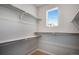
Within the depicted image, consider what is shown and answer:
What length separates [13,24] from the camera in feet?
3.30

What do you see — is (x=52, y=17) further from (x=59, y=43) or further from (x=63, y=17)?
(x=59, y=43)

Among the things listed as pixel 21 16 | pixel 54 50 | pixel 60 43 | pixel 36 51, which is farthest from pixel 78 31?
pixel 21 16

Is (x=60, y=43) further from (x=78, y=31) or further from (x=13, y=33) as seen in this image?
(x=13, y=33)

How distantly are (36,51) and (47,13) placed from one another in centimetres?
72

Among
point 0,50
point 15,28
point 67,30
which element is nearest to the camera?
point 0,50

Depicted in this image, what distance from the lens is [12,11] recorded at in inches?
39.6

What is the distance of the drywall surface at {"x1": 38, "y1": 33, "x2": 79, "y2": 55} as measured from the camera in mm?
1128

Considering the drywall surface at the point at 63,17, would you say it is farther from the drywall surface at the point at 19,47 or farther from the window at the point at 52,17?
the drywall surface at the point at 19,47

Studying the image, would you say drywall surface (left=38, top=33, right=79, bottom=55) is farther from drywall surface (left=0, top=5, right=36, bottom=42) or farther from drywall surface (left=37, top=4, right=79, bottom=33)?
drywall surface (left=0, top=5, right=36, bottom=42)

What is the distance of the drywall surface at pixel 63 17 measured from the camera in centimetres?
110

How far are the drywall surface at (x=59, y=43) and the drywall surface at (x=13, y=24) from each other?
0.95ft

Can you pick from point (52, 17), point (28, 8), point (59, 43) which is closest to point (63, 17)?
point (52, 17)

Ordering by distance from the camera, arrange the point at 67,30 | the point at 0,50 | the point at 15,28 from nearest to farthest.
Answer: the point at 0,50 → the point at 15,28 → the point at 67,30

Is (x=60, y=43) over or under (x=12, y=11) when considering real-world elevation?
under
